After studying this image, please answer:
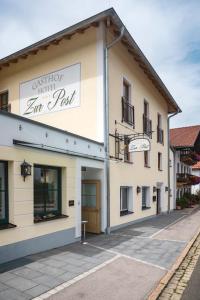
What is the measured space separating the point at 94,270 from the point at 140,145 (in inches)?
237

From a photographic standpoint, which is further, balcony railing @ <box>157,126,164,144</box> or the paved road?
balcony railing @ <box>157,126,164,144</box>

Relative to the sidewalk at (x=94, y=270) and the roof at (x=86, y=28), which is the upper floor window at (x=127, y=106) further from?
the sidewalk at (x=94, y=270)

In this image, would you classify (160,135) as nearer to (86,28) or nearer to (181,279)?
(86,28)

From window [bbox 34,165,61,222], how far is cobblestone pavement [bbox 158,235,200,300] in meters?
3.65

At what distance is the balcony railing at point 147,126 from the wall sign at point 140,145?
13.8ft

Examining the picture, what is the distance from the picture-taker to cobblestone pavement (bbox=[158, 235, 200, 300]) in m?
5.39

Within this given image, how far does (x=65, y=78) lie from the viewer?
12.1 m

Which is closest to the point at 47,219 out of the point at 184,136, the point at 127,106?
the point at 127,106

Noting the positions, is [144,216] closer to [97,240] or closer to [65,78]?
[97,240]

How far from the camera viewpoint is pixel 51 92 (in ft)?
41.4

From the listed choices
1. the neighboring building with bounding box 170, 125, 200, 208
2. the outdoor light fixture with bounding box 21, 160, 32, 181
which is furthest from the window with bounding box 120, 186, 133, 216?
the neighboring building with bounding box 170, 125, 200, 208

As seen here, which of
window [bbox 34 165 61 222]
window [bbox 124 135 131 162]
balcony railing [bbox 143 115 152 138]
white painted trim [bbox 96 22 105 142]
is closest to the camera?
window [bbox 34 165 61 222]

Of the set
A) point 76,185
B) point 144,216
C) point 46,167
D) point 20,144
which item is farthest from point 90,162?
point 144,216

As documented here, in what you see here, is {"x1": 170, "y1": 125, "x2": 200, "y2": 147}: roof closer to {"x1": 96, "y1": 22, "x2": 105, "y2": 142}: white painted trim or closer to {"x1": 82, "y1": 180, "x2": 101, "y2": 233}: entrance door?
{"x1": 96, "y1": 22, "x2": 105, "y2": 142}: white painted trim
